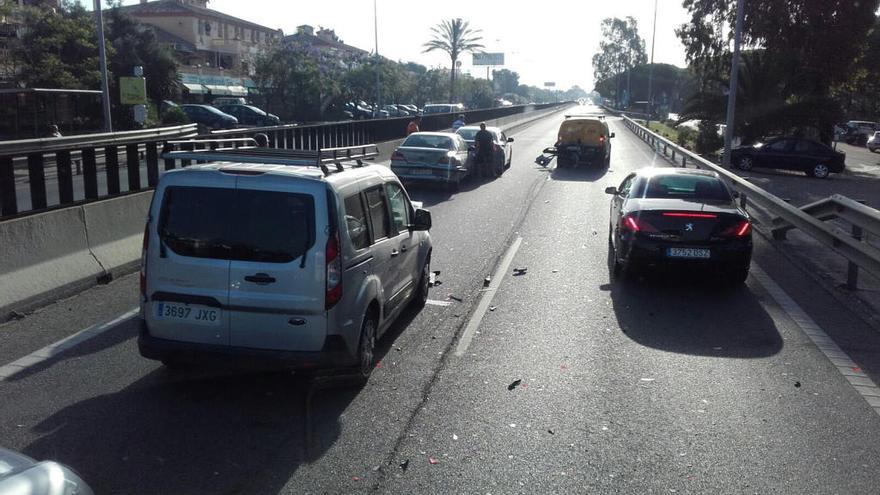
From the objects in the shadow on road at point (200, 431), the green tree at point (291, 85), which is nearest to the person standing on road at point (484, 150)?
the shadow on road at point (200, 431)

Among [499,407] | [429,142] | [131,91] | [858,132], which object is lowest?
[858,132]

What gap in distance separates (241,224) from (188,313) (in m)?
0.76

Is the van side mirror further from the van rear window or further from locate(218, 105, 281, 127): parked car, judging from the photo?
locate(218, 105, 281, 127): parked car

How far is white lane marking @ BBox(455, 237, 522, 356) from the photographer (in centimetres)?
797

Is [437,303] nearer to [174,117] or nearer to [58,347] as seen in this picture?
[58,347]

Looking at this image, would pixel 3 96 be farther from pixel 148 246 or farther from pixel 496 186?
pixel 148 246

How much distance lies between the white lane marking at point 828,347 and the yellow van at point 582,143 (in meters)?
18.6

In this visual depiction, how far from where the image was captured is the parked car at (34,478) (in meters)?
2.94

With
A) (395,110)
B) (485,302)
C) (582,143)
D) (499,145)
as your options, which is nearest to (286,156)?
(485,302)

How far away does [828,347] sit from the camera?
801 cm

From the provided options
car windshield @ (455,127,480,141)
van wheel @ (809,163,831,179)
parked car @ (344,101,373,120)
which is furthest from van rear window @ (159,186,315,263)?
parked car @ (344,101,373,120)

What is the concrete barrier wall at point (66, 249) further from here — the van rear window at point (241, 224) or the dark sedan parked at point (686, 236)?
the dark sedan parked at point (686, 236)

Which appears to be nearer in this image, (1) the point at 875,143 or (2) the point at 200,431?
(2) the point at 200,431

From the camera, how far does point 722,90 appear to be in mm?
40531
